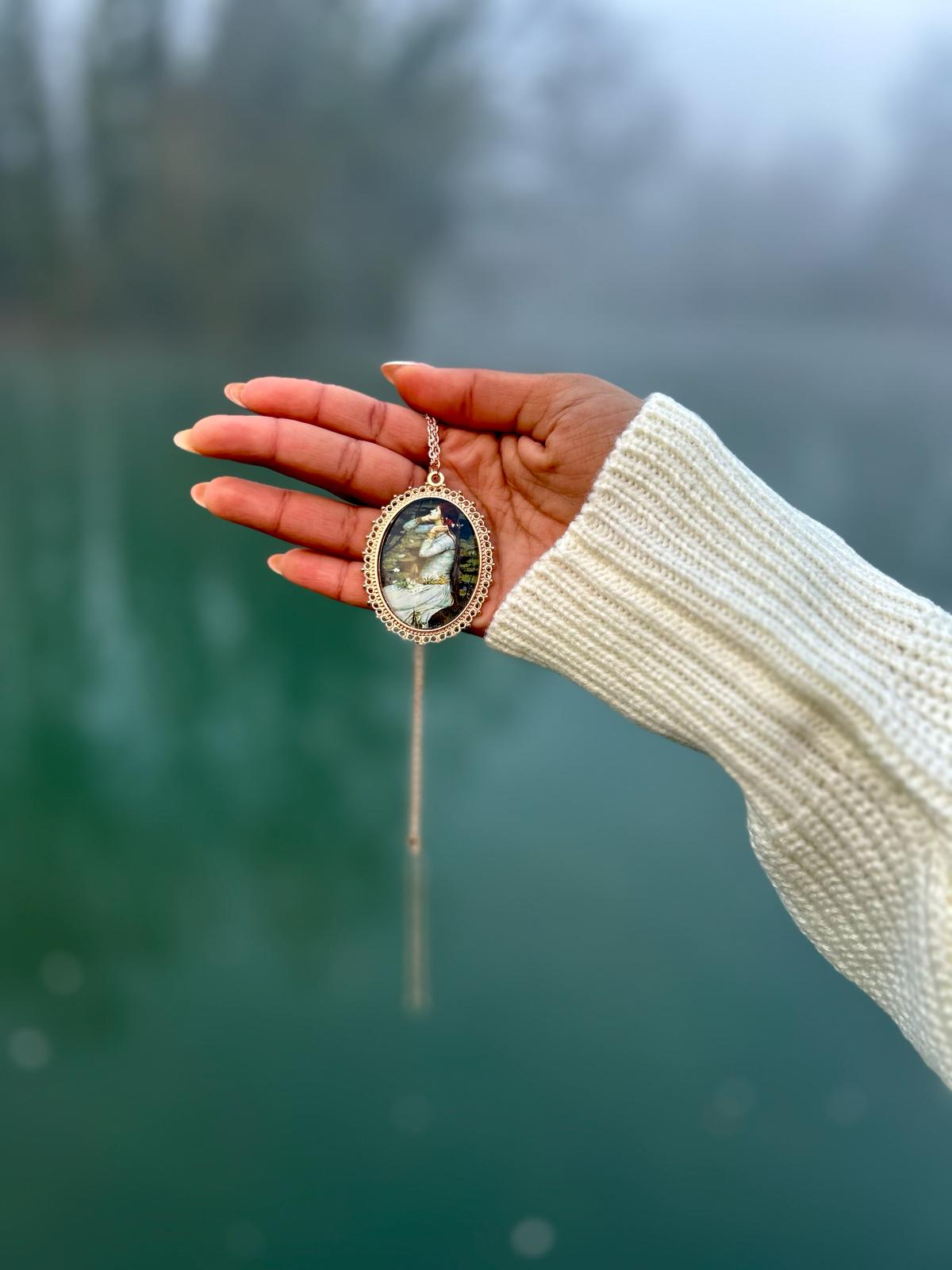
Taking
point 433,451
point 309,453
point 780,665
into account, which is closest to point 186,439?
point 309,453

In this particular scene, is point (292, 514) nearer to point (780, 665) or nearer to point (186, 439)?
point (186, 439)

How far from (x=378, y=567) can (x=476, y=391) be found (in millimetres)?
175

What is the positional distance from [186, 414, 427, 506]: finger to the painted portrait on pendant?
4 centimetres

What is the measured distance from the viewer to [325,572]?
2.80 ft

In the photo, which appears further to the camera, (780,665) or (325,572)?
(325,572)

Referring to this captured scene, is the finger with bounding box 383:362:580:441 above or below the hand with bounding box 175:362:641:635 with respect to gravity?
above

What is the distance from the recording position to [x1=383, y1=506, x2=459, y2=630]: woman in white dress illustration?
0.84 metres

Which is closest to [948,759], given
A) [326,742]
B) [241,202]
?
[326,742]

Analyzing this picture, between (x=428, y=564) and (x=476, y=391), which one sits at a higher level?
(x=476, y=391)

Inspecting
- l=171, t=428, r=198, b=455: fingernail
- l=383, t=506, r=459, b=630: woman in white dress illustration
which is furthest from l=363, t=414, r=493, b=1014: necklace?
l=171, t=428, r=198, b=455: fingernail

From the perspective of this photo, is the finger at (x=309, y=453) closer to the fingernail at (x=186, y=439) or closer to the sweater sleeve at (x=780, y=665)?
the fingernail at (x=186, y=439)

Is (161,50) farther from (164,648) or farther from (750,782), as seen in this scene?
(750,782)

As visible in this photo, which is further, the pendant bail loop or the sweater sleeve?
the pendant bail loop

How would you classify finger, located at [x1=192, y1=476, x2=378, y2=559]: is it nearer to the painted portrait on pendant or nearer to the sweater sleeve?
the painted portrait on pendant
